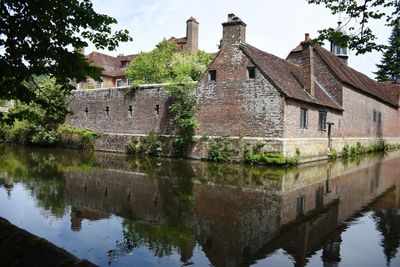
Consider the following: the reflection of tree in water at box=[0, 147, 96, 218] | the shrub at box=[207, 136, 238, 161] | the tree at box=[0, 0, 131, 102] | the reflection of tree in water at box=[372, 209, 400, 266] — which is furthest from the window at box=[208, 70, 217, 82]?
the tree at box=[0, 0, 131, 102]

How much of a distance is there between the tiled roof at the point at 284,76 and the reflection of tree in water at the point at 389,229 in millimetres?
11813

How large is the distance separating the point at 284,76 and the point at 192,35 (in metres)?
22.2

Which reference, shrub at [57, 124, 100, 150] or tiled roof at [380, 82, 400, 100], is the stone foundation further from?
tiled roof at [380, 82, 400, 100]

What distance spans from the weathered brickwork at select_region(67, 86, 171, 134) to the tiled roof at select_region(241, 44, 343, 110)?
742 centimetres

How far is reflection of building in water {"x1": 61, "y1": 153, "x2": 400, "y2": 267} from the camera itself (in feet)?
24.1

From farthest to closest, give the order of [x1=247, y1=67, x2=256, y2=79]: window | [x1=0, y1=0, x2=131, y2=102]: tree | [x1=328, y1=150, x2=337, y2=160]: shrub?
[x1=328, y1=150, x2=337, y2=160]: shrub → [x1=247, y1=67, x2=256, y2=79]: window → [x1=0, y1=0, x2=131, y2=102]: tree

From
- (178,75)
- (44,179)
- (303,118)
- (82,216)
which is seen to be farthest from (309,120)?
(82,216)

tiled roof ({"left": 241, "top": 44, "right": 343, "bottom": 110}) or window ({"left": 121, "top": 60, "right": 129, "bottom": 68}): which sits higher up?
window ({"left": 121, "top": 60, "right": 129, "bottom": 68})

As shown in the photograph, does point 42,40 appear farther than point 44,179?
No

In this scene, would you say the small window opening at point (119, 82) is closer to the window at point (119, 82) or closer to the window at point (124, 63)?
the window at point (119, 82)

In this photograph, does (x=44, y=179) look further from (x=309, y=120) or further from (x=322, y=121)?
(x=322, y=121)

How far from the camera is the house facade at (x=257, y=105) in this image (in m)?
22.2

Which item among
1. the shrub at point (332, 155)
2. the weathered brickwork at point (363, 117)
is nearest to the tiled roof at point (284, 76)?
the weathered brickwork at point (363, 117)

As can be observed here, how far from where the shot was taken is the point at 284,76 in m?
24.4
